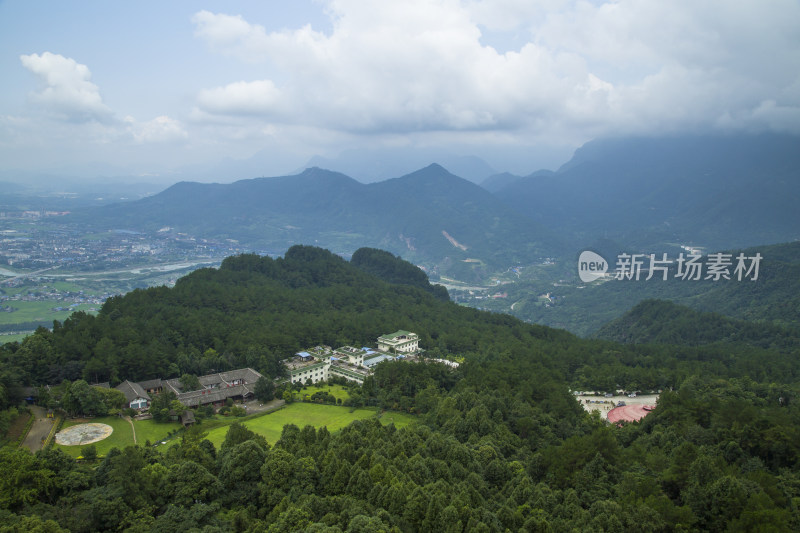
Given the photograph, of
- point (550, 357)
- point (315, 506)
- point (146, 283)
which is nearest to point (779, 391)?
point (550, 357)

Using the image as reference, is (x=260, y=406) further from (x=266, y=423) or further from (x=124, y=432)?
(x=124, y=432)

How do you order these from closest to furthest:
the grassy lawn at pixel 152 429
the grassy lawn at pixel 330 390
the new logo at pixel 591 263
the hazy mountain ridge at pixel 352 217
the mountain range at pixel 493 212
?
the grassy lawn at pixel 152 429, the grassy lawn at pixel 330 390, the new logo at pixel 591 263, the mountain range at pixel 493 212, the hazy mountain ridge at pixel 352 217

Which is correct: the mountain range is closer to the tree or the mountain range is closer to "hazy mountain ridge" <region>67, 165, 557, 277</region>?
"hazy mountain ridge" <region>67, 165, 557, 277</region>

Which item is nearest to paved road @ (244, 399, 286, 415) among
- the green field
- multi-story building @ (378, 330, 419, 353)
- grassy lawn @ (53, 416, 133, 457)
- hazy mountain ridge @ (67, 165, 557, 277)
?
the green field

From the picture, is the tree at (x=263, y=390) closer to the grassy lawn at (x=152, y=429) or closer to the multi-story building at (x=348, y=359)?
the multi-story building at (x=348, y=359)

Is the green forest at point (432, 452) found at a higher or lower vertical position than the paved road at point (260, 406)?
higher

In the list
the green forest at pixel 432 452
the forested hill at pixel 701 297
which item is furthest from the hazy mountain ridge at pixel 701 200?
the green forest at pixel 432 452

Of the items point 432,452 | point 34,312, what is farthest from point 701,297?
point 34,312
